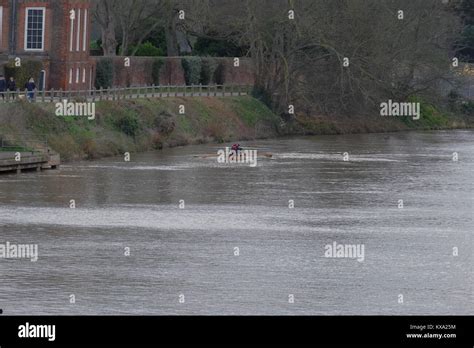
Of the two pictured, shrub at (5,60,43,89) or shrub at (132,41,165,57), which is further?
shrub at (132,41,165,57)

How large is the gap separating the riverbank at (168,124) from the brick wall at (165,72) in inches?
192

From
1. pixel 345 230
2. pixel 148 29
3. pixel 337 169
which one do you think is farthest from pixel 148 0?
pixel 345 230

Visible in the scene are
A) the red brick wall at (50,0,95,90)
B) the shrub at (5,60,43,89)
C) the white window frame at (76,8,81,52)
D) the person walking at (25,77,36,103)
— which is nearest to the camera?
the person walking at (25,77,36,103)

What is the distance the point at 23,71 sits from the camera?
86500 mm

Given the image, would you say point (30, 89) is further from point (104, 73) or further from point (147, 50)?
point (147, 50)

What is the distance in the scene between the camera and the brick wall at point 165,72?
99.5 metres

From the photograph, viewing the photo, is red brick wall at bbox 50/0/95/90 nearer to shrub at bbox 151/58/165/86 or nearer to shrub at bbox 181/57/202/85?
shrub at bbox 151/58/165/86

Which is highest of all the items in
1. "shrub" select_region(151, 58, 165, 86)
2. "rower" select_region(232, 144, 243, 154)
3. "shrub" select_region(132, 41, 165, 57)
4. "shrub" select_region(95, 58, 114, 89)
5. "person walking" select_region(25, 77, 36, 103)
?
"shrub" select_region(132, 41, 165, 57)

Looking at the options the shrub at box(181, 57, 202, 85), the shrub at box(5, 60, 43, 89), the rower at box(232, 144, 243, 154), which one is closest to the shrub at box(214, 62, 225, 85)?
the shrub at box(181, 57, 202, 85)

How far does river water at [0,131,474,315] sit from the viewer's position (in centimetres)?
3862

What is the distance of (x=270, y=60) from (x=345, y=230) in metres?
55.0

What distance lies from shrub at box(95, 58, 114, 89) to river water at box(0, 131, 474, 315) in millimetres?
17651

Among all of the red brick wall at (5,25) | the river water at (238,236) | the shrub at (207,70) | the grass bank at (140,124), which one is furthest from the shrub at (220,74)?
the river water at (238,236)
